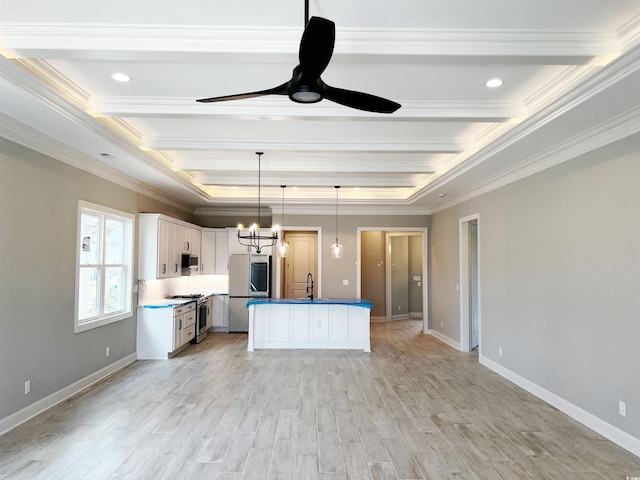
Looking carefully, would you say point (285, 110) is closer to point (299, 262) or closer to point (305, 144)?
point (305, 144)

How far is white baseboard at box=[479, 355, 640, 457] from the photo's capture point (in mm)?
3188

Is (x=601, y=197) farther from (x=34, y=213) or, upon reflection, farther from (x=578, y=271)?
(x=34, y=213)

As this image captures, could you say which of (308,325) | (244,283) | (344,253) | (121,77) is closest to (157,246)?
(244,283)

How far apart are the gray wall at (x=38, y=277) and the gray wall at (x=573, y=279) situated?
16.9 feet

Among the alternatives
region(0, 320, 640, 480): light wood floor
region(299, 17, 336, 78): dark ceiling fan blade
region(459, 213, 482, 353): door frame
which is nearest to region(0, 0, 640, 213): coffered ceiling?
region(299, 17, 336, 78): dark ceiling fan blade

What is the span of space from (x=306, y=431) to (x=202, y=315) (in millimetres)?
4489

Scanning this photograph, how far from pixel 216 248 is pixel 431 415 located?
6.00 meters

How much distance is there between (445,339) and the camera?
747 centimetres

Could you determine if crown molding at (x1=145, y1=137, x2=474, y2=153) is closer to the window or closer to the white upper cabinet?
the window

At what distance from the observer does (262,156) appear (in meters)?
5.48

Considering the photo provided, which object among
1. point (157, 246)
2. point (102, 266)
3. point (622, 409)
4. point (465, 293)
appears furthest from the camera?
point (465, 293)

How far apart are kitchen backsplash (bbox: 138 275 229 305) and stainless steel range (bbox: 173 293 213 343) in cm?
31

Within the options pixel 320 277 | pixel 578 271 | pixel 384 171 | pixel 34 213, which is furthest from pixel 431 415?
pixel 320 277

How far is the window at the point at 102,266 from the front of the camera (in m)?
4.68
